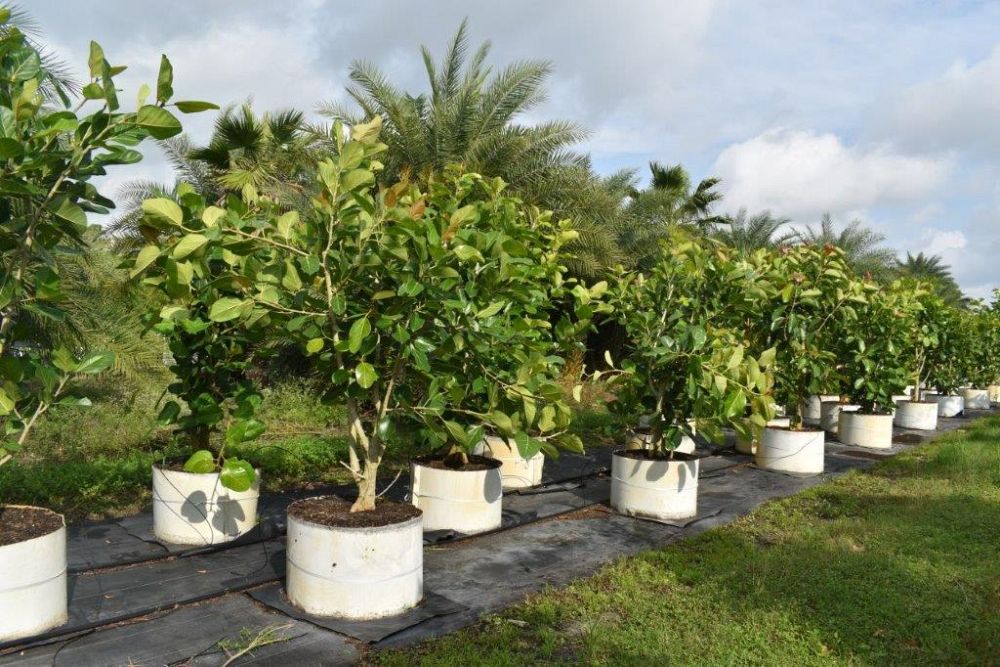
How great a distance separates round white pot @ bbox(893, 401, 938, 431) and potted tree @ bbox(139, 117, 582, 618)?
996 cm

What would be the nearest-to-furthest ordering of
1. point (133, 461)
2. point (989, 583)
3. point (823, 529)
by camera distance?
Answer: point (989, 583), point (823, 529), point (133, 461)

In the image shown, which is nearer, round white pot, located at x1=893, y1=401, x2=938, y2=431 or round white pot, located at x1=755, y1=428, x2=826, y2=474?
round white pot, located at x1=755, y1=428, x2=826, y2=474

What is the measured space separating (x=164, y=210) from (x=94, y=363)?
0.76 metres

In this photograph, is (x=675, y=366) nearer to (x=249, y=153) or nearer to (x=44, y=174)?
(x=44, y=174)

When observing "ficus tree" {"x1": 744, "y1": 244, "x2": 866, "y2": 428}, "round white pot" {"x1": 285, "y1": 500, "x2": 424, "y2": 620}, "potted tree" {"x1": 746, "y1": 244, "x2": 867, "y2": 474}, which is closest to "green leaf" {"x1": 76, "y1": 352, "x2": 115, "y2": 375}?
"round white pot" {"x1": 285, "y1": 500, "x2": 424, "y2": 620}

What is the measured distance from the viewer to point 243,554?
4.40 meters

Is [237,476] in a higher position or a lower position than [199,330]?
lower

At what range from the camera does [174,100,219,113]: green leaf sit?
116 inches

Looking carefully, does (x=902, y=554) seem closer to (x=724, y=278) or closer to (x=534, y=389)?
(x=724, y=278)

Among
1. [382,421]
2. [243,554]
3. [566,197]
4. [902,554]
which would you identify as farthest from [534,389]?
[566,197]

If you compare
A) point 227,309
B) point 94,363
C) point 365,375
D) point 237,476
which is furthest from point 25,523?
point 365,375

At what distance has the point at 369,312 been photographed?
3416 millimetres

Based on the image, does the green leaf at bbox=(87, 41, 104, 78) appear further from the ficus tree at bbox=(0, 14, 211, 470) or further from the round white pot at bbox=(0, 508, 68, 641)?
the round white pot at bbox=(0, 508, 68, 641)

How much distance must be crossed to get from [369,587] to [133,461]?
3.27 metres
